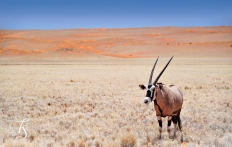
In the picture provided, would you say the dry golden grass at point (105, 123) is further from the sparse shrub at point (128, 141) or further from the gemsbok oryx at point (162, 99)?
the gemsbok oryx at point (162, 99)

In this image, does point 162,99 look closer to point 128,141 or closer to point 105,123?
point 128,141

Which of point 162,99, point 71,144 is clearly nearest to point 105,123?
point 71,144

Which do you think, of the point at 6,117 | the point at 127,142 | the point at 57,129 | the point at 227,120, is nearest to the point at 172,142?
the point at 127,142

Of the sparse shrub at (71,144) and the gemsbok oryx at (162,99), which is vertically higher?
the gemsbok oryx at (162,99)

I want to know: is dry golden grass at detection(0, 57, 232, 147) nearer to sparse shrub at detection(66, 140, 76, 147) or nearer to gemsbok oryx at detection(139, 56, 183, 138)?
sparse shrub at detection(66, 140, 76, 147)

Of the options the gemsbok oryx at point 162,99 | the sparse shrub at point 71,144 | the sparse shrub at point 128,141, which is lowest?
the sparse shrub at point 71,144

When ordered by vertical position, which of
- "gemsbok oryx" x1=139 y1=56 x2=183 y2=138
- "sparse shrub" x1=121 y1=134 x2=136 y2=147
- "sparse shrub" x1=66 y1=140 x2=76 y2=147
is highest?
"gemsbok oryx" x1=139 y1=56 x2=183 y2=138

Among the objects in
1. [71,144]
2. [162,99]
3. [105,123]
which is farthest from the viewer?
[105,123]

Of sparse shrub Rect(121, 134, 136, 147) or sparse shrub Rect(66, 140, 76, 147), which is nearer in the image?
sparse shrub Rect(121, 134, 136, 147)

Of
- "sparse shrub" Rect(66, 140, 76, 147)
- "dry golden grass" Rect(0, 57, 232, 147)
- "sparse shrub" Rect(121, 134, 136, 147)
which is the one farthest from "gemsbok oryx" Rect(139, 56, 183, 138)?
"sparse shrub" Rect(66, 140, 76, 147)

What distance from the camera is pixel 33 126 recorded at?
22.8 feet

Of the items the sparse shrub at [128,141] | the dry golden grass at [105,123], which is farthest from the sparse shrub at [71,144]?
the sparse shrub at [128,141]

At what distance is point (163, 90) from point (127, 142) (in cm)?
154

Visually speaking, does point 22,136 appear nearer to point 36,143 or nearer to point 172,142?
point 36,143
